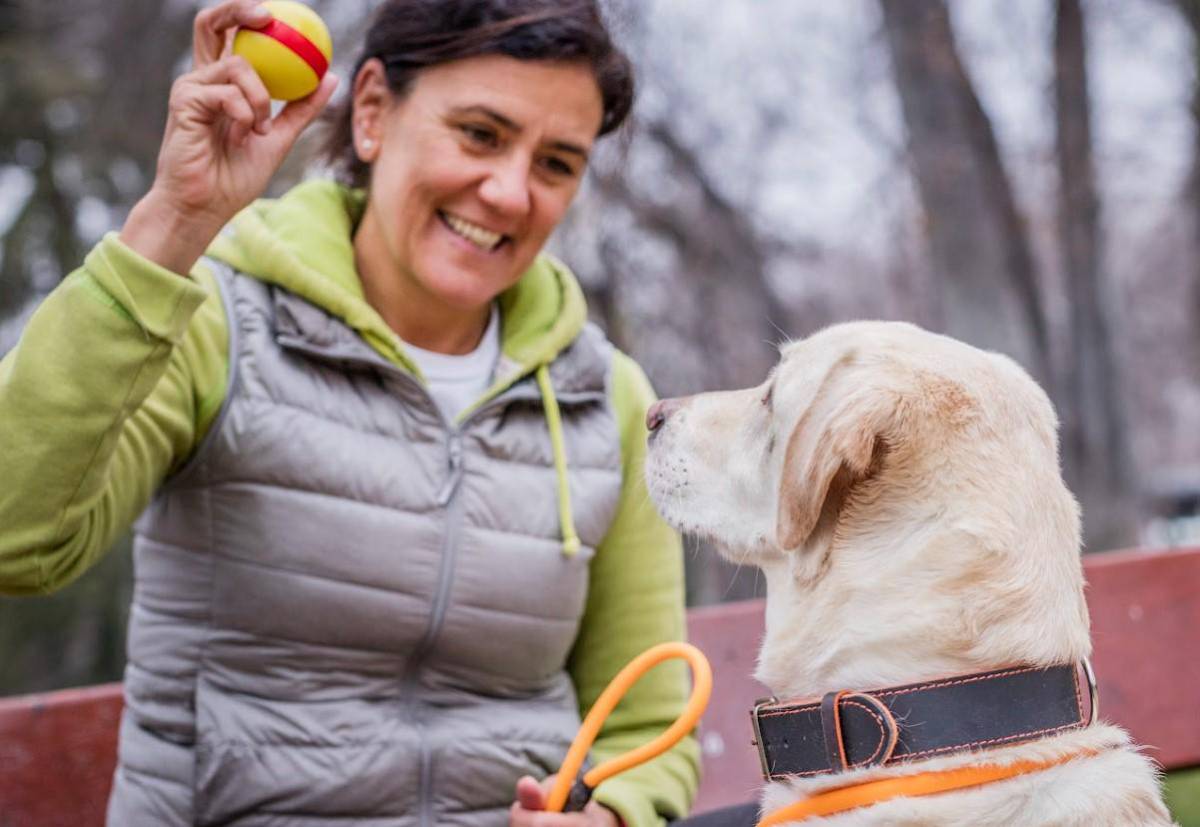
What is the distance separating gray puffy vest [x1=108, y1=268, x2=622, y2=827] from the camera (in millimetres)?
2346

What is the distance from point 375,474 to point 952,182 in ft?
20.0

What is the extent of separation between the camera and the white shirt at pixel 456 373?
2.62 meters

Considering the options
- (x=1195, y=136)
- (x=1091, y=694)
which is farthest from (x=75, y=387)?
(x=1195, y=136)

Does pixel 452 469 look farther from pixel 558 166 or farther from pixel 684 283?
pixel 684 283

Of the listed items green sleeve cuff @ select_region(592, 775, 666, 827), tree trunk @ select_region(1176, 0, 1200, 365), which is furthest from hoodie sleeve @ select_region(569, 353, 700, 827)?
tree trunk @ select_region(1176, 0, 1200, 365)

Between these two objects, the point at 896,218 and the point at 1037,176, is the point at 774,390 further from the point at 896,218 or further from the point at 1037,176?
the point at 1037,176

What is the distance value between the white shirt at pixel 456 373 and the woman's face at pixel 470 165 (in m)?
0.14

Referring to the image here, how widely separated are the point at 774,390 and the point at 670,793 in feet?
3.01

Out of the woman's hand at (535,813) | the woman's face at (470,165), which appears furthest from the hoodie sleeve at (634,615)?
the woman's face at (470,165)

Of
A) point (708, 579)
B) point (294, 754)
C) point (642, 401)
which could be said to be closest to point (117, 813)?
point (294, 754)

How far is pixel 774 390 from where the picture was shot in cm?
232

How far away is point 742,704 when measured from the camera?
3.41m

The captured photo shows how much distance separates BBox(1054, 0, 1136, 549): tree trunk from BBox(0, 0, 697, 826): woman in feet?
22.5

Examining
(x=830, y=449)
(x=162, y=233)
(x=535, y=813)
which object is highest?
(x=162, y=233)
